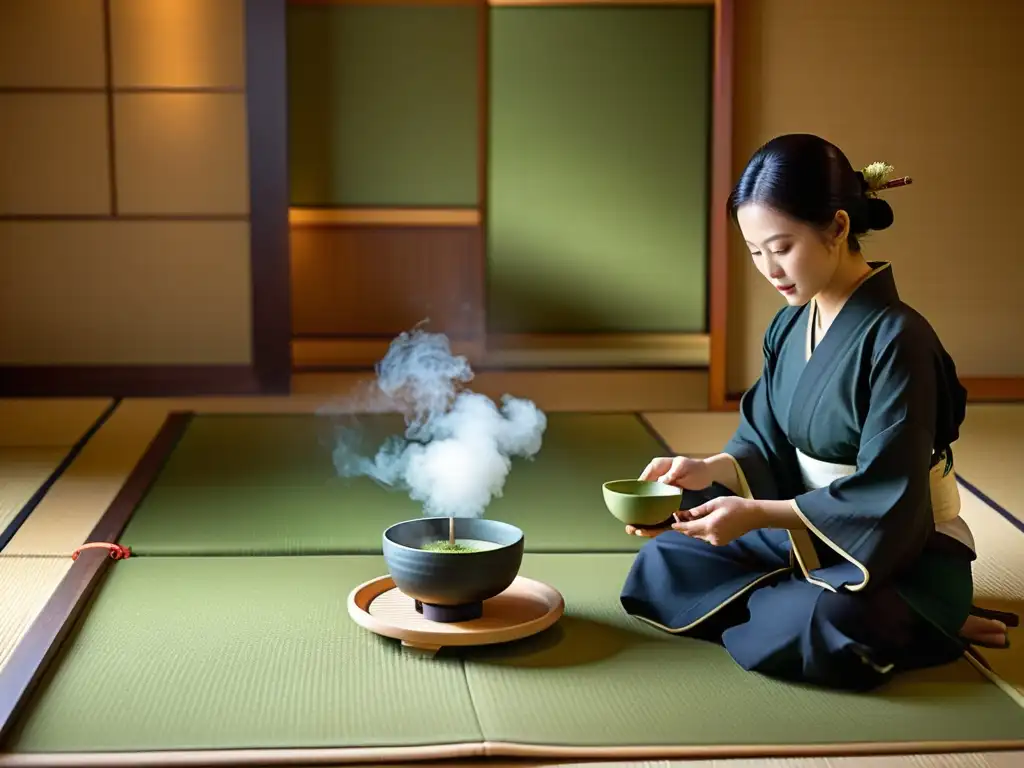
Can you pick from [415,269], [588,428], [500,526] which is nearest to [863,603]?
[500,526]

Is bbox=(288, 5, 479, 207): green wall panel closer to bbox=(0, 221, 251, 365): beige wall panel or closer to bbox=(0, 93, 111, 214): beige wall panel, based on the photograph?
bbox=(0, 221, 251, 365): beige wall panel

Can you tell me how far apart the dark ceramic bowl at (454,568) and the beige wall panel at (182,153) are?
3.06 meters

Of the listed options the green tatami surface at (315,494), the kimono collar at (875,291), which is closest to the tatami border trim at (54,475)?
the green tatami surface at (315,494)

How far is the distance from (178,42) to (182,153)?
0.44 m

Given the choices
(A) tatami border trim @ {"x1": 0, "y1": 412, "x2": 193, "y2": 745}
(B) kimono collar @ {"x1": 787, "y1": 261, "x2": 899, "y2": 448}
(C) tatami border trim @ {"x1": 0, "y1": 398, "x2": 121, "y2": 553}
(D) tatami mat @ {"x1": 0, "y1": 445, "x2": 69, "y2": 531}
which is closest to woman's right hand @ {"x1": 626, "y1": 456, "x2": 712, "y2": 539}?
(B) kimono collar @ {"x1": 787, "y1": 261, "x2": 899, "y2": 448}

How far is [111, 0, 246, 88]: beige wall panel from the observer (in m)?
4.93

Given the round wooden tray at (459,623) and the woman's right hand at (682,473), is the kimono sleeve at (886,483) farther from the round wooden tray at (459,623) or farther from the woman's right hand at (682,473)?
the round wooden tray at (459,623)

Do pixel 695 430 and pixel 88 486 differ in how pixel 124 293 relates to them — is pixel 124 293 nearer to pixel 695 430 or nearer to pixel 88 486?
pixel 88 486

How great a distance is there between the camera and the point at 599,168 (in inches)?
245

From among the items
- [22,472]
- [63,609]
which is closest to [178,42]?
[22,472]

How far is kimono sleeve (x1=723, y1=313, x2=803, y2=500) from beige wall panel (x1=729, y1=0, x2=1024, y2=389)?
2599mm

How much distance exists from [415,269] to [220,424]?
Answer: 72.8 inches

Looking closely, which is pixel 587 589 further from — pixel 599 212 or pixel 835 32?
pixel 599 212

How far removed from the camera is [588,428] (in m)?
4.43
